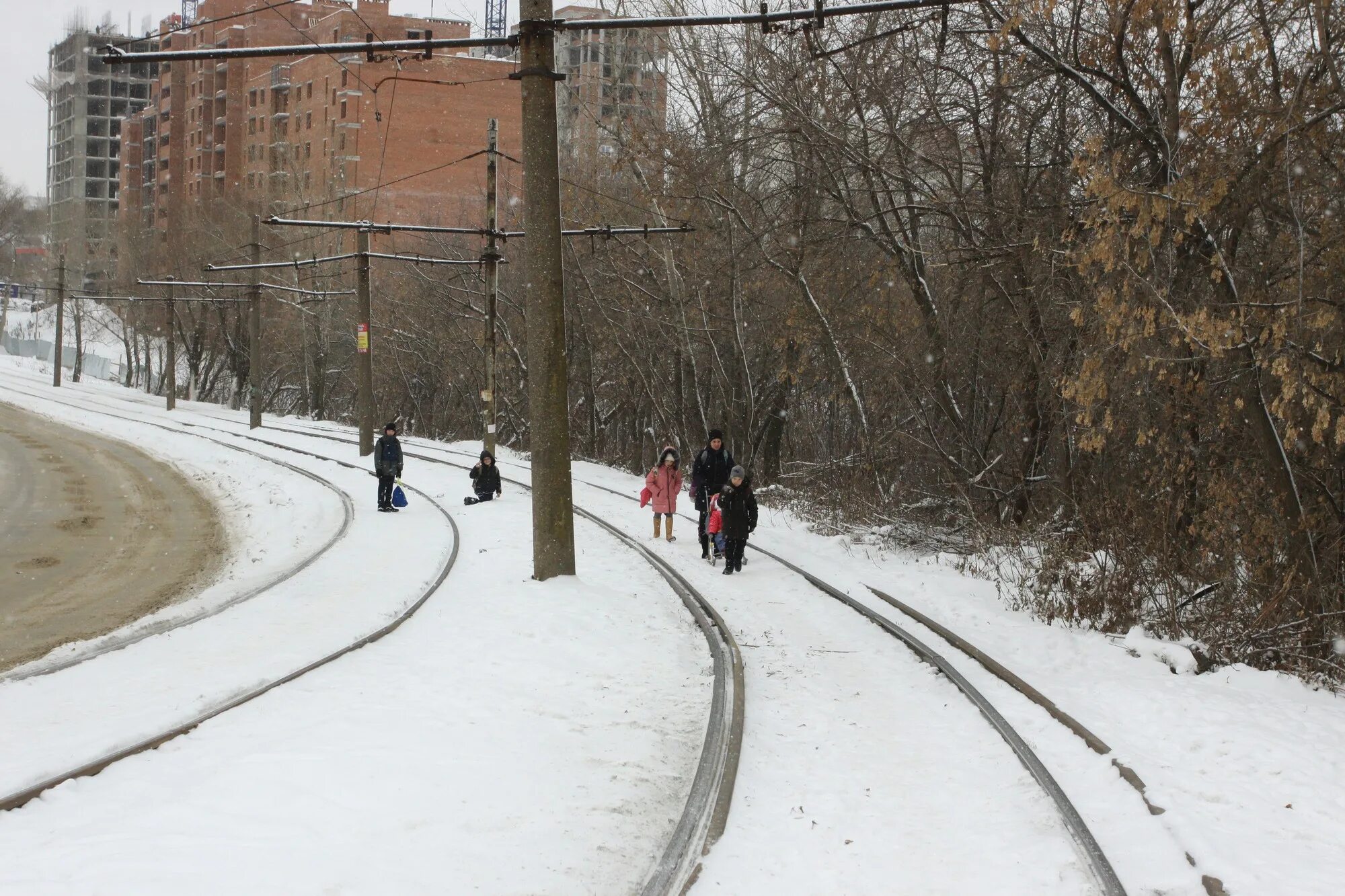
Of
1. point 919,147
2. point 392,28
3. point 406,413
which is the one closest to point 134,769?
point 919,147

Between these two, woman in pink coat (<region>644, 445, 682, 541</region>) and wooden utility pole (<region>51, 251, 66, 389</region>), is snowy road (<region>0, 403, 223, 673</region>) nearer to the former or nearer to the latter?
woman in pink coat (<region>644, 445, 682, 541</region>)

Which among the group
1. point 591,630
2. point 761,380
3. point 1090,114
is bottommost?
point 591,630

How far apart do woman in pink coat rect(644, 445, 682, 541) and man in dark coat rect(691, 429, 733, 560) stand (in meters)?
1.08

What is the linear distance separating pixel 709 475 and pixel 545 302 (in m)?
4.17

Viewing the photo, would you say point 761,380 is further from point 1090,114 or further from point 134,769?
point 134,769

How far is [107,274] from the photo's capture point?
314 feet

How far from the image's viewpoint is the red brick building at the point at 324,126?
73812mm

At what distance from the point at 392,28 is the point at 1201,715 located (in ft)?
251

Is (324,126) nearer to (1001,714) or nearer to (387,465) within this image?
(387,465)

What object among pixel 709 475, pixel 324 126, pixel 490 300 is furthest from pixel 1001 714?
pixel 324 126

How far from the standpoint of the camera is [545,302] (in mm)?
13438

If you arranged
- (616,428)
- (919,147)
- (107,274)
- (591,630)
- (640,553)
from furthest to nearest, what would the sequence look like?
(107,274) < (616,428) < (919,147) < (640,553) < (591,630)

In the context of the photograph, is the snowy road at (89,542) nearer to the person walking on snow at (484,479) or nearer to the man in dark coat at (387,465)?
the man in dark coat at (387,465)

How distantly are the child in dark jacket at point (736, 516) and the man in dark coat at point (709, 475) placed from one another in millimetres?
1236
